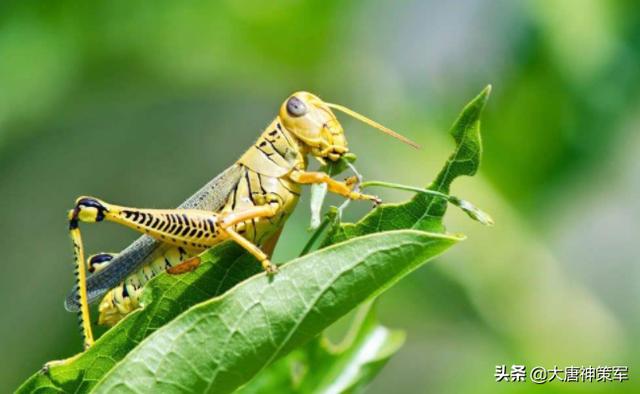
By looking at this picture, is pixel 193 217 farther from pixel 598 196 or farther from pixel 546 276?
pixel 598 196

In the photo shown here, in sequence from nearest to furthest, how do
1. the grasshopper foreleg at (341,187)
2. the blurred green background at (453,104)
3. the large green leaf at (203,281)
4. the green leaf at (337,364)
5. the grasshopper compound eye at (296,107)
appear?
the large green leaf at (203,281)
the green leaf at (337,364)
the grasshopper foreleg at (341,187)
the grasshopper compound eye at (296,107)
the blurred green background at (453,104)

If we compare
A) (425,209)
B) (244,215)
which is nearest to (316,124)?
(244,215)

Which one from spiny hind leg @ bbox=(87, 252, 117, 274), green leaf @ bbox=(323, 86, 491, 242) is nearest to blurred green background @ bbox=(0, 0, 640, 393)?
spiny hind leg @ bbox=(87, 252, 117, 274)

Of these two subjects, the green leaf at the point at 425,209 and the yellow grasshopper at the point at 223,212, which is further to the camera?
the yellow grasshopper at the point at 223,212

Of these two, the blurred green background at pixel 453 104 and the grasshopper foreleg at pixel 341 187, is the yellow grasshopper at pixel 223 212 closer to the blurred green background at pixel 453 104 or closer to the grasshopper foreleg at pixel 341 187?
the grasshopper foreleg at pixel 341 187

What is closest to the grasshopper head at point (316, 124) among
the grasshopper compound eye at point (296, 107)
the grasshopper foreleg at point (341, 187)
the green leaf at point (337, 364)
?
the grasshopper compound eye at point (296, 107)

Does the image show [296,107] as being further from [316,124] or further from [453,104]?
Answer: [453,104]
